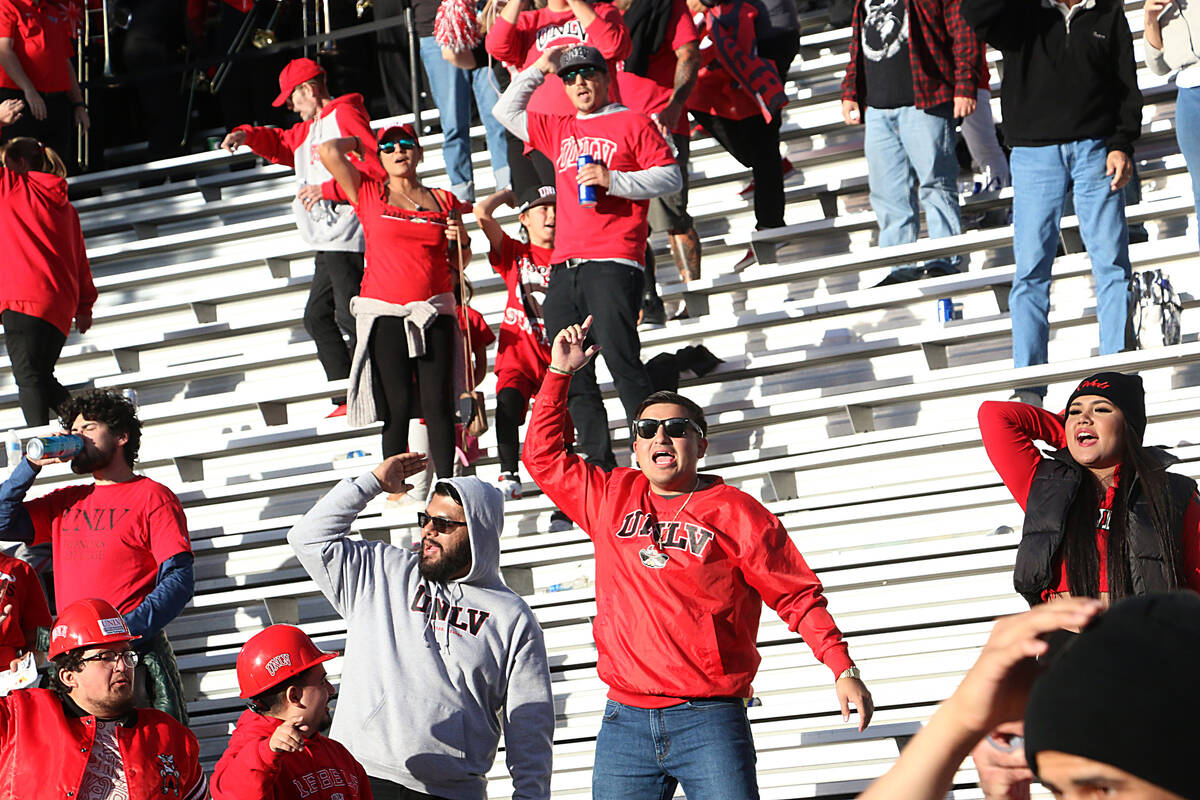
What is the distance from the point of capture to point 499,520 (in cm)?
432

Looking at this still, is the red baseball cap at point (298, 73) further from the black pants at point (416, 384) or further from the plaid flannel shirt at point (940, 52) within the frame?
the plaid flannel shirt at point (940, 52)

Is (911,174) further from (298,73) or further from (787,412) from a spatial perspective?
(298,73)

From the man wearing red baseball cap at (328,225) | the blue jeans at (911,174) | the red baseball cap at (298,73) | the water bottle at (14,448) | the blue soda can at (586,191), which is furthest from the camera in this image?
the red baseball cap at (298,73)

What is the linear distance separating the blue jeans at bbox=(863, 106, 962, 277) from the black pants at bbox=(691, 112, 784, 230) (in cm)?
54

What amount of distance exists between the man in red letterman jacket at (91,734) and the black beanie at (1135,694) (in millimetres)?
3235

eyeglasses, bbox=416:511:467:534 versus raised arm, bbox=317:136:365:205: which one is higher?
raised arm, bbox=317:136:365:205

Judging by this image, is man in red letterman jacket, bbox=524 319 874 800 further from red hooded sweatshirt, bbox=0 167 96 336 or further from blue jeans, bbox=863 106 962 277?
red hooded sweatshirt, bbox=0 167 96 336

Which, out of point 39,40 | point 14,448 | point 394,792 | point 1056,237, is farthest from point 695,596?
point 39,40

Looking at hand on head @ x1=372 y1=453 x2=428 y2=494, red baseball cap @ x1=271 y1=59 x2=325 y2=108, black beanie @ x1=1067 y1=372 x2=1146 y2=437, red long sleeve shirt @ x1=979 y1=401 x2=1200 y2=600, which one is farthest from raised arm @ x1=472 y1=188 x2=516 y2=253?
black beanie @ x1=1067 y1=372 x2=1146 y2=437

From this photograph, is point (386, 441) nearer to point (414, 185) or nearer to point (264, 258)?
point (414, 185)

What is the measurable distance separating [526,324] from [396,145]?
904 mm

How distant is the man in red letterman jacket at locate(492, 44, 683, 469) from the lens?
19.4 ft

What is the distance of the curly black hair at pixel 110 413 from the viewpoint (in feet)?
18.3

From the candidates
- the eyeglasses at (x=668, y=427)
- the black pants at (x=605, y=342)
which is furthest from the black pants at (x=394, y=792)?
the black pants at (x=605, y=342)
